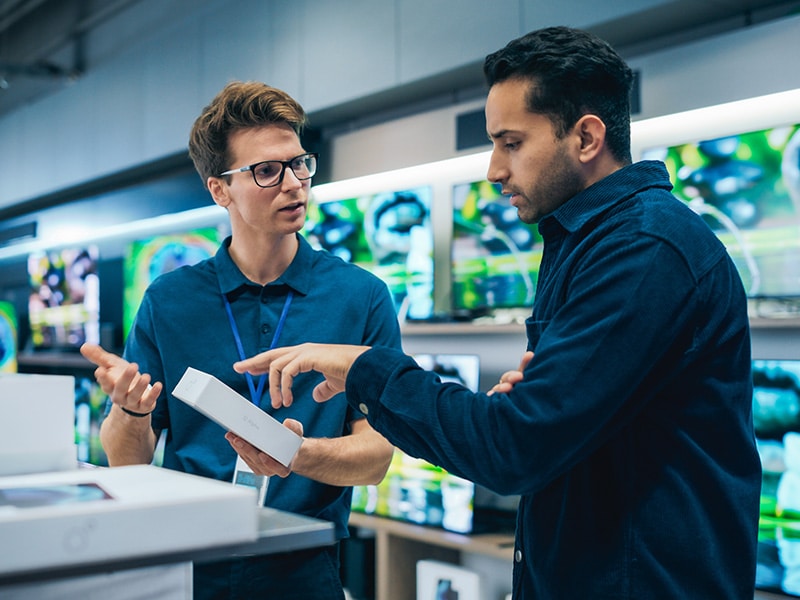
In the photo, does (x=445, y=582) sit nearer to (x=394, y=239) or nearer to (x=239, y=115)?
(x=394, y=239)

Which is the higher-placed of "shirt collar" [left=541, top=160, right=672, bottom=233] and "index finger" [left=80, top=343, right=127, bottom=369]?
"shirt collar" [left=541, top=160, right=672, bottom=233]

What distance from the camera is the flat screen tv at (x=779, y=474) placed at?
91.7 inches

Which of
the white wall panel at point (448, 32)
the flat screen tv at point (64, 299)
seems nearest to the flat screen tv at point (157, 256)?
the flat screen tv at point (64, 299)

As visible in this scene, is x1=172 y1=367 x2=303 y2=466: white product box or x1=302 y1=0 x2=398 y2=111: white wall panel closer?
x1=172 y1=367 x2=303 y2=466: white product box

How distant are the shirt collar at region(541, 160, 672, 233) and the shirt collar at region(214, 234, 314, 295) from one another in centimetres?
63

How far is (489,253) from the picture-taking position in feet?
11.2

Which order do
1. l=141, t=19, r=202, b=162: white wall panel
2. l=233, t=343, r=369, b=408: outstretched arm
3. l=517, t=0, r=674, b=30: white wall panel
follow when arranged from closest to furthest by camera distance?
l=233, t=343, r=369, b=408: outstretched arm, l=517, t=0, r=674, b=30: white wall panel, l=141, t=19, r=202, b=162: white wall panel

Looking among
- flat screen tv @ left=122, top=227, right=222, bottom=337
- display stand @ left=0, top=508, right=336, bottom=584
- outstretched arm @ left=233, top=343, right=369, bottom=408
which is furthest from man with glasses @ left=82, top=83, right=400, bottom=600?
flat screen tv @ left=122, top=227, right=222, bottom=337

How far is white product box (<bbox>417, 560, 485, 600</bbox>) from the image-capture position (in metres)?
3.23

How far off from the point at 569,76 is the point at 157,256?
15.0 feet

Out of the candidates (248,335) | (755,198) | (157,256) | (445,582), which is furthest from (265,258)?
(157,256)

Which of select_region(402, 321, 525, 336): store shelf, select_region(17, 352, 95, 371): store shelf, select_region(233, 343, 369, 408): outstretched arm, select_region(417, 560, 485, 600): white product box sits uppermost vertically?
select_region(402, 321, 525, 336): store shelf

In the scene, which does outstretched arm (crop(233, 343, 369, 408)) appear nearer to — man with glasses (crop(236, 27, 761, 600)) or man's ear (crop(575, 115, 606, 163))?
man with glasses (crop(236, 27, 761, 600))

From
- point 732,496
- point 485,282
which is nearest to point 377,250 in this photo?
point 485,282
